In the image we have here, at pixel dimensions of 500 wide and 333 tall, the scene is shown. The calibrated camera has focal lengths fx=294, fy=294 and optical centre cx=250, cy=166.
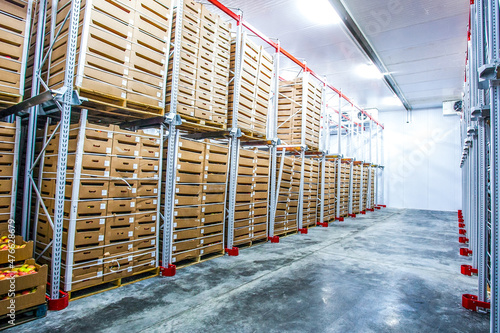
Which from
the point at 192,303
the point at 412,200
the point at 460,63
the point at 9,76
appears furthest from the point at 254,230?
the point at 412,200

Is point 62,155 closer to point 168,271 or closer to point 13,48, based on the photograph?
point 13,48

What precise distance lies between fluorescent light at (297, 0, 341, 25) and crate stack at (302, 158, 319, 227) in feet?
13.9

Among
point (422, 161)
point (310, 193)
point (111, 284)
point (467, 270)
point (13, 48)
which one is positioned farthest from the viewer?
point (422, 161)

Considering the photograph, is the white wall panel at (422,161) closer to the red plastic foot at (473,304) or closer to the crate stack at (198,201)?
the red plastic foot at (473,304)

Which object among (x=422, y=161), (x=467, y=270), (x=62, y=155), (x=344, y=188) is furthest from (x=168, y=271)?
(x=422, y=161)

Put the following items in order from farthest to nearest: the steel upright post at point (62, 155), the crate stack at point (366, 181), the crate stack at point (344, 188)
Answer: the crate stack at point (366, 181), the crate stack at point (344, 188), the steel upright post at point (62, 155)

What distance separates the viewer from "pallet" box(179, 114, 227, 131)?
17.6ft

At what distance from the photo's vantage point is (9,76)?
388 cm

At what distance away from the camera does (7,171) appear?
155 inches

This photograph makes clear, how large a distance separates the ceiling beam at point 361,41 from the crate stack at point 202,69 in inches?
146

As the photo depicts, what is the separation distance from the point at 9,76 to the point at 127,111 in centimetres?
148

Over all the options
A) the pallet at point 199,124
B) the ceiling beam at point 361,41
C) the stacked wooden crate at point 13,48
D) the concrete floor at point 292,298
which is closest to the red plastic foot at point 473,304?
the concrete floor at point 292,298

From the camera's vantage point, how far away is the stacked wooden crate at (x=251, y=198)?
673 cm

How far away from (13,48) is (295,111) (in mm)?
7302
